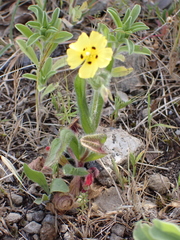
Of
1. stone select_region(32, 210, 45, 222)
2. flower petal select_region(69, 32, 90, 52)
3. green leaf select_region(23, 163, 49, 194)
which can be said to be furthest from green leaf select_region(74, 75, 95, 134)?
stone select_region(32, 210, 45, 222)

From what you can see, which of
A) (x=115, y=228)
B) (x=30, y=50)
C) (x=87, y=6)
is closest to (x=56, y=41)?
(x=30, y=50)

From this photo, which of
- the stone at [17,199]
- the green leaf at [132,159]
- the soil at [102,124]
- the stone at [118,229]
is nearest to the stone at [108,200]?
the soil at [102,124]

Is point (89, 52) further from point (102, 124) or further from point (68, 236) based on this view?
point (68, 236)

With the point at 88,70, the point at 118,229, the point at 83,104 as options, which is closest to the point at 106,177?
the point at 118,229

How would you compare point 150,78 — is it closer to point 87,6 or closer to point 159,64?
point 159,64

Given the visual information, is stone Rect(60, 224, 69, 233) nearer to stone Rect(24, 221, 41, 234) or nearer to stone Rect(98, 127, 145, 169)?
stone Rect(24, 221, 41, 234)
